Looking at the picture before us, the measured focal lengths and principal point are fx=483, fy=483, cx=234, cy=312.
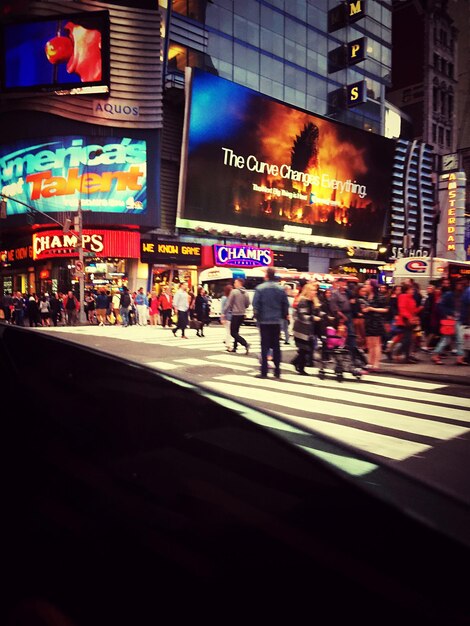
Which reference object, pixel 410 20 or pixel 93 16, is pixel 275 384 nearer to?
pixel 93 16

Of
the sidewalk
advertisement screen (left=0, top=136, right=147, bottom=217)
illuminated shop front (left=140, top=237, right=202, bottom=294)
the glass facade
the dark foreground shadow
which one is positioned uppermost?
the glass facade

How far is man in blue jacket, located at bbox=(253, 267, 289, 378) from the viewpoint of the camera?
30.7 ft

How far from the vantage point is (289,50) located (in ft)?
129

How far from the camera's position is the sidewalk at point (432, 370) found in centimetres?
913

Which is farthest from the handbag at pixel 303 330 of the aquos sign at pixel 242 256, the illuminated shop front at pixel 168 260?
the aquos sign at pixel 242 256

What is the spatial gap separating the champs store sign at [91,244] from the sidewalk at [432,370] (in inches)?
866

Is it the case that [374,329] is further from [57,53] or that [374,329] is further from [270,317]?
[57,53]

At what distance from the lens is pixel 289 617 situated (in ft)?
3.05

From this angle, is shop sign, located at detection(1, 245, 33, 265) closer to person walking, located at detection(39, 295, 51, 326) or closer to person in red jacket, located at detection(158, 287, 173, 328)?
person walking, located at detection(39, 295, 51, 326)

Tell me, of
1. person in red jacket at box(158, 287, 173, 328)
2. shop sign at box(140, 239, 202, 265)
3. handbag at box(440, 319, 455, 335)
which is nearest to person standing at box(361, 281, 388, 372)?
handbag at box(440, 319, 455, 335)

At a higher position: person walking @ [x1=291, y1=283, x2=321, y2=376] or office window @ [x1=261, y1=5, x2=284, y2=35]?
office window @ [x1=261, y1=5, x2=284, y2=35]

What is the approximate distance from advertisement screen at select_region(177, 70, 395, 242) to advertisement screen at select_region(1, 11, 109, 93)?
19.8ft

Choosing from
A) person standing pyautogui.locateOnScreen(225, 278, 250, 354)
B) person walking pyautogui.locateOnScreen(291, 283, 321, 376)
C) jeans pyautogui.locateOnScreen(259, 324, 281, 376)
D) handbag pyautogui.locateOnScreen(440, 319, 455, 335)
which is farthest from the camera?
person standing pyautogui.locateOnScreen(225, 278, 250, 354)

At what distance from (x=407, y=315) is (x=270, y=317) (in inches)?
151
